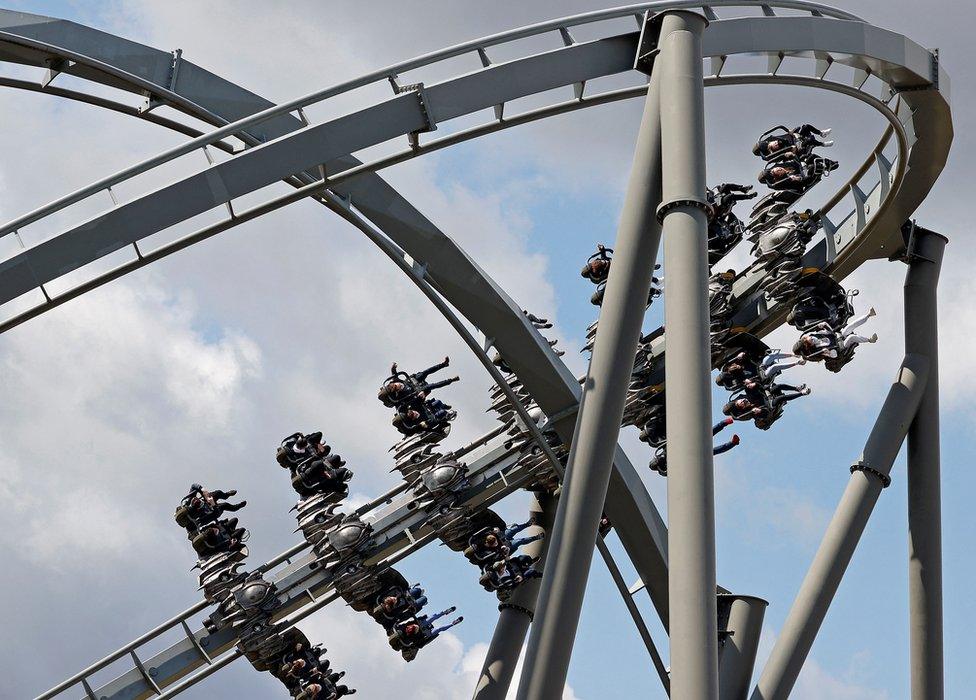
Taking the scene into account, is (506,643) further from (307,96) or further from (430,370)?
(307,96)

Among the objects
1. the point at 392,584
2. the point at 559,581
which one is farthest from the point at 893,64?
the point at 392,584

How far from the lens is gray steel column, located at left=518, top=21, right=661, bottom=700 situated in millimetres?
11281

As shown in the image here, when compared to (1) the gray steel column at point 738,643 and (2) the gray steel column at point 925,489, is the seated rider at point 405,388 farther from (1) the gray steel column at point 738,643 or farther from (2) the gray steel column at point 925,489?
(2) the gray steel column at point 925,489

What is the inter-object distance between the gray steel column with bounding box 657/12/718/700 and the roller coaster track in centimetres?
113

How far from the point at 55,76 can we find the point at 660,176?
4535mm

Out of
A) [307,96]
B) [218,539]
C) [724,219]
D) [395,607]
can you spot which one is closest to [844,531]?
[724,219]

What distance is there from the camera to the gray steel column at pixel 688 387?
31.2ft

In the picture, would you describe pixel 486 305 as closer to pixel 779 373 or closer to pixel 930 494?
pixel 779 373

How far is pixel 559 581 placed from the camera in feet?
37.1

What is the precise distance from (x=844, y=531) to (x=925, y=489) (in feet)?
3.91

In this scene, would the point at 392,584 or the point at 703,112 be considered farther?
the point at 392,584

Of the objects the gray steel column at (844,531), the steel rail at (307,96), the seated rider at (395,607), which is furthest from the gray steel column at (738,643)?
the steel rail at (307,96)

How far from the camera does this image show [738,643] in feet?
49.4

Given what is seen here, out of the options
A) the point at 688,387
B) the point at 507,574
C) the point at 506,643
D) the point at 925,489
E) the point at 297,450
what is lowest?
the point at 925,489
